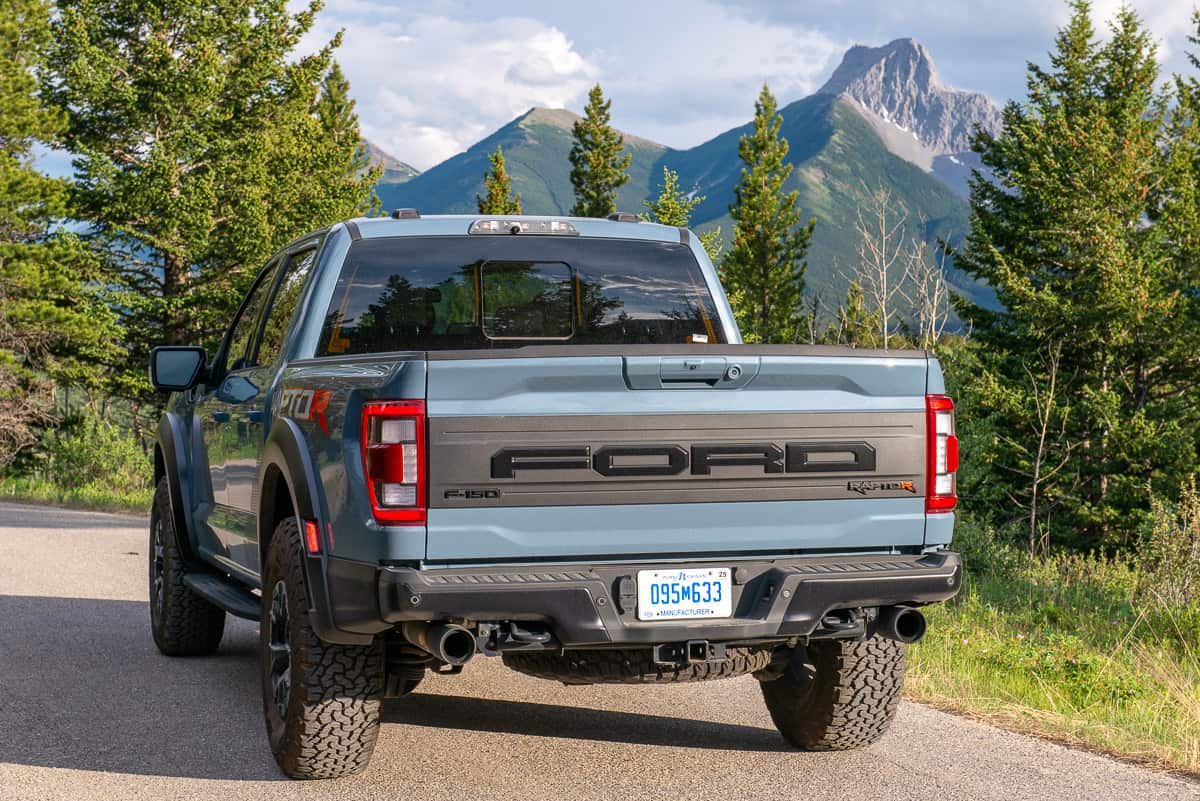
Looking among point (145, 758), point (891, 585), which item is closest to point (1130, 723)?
point (891, 585)

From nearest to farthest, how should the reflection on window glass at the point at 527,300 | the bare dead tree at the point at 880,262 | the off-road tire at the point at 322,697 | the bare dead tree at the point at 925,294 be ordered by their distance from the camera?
the off-road tire at the point at 322,697 < the reflection on window glass at the point at 527,300 < the bare dead tree at the point at 880,262 < the bare dead tree at the point at 925,294

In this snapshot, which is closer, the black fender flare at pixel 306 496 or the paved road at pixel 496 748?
the black fender flare at pixel 306 496

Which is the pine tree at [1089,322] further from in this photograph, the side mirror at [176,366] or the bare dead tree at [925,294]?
the side mirror at [176,366]

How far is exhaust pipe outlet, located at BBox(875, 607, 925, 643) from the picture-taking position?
4824mm

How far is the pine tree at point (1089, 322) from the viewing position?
108 feet

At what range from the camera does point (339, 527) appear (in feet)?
14.7

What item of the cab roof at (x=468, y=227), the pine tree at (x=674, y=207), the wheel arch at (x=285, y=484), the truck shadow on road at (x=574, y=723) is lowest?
the truck shadow on road at (x=574, y=723)

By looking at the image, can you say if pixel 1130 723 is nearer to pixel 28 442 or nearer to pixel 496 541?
pixel 496 541

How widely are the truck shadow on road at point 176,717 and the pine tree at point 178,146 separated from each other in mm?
32090

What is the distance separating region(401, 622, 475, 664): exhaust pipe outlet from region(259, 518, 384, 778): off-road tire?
53cm

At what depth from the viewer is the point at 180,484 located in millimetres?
7430

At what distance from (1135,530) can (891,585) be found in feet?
103

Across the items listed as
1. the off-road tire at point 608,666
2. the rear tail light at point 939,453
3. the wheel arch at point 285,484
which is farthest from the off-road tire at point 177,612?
the rear tail light at point 939,453

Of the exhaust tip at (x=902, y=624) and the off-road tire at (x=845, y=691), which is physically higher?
the exhaust tip at (x=902, y=624)
